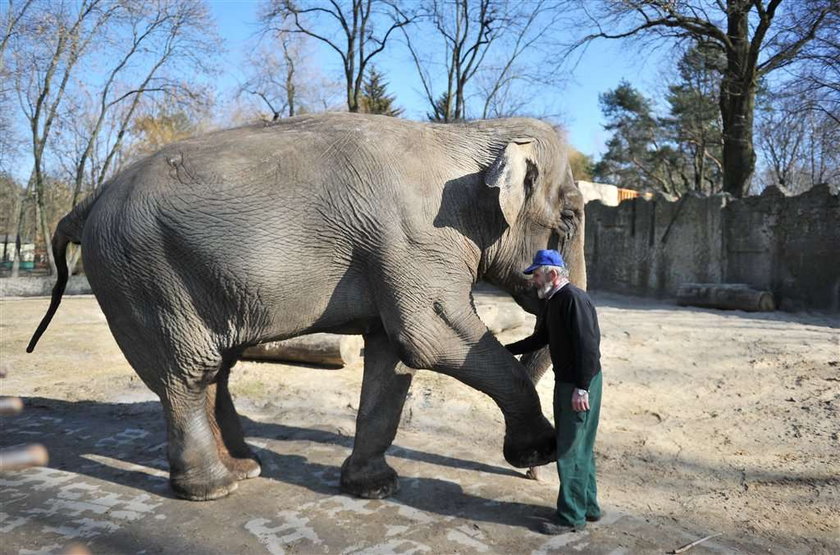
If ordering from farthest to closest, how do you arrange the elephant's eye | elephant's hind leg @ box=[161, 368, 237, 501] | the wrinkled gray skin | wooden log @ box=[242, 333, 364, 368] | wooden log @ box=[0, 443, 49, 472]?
wooden log @ box=[242, 333, 364, 368], the elephant's eye, elephant's hind leg @ box=[161, 368, 237, 501], the wrinkled gray skin, wooden log @ box=[0, 443, 49, 472]

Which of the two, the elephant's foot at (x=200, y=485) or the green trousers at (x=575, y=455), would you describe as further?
the elephant's foot at (x=200, y=485)

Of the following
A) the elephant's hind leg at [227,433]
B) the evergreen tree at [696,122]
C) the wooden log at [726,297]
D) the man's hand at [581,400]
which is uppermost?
the evergreen tree at [696,122]

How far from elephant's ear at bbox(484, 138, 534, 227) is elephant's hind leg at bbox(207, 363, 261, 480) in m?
2.02

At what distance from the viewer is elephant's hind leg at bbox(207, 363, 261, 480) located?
4.14m

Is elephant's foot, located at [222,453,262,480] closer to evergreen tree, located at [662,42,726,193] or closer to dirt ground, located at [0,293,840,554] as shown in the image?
dirt ground, located at [0,293,840,554]

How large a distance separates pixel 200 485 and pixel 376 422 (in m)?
1.07

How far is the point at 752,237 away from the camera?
13.2 m

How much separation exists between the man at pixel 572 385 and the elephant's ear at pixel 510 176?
13.1 inches

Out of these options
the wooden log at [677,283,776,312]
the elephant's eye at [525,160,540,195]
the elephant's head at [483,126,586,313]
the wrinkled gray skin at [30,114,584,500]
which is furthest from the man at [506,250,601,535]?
the wooden log at [677,283,776,312]

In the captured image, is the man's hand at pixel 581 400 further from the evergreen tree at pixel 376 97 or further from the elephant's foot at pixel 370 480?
the evergreen tree at pixel 376 97

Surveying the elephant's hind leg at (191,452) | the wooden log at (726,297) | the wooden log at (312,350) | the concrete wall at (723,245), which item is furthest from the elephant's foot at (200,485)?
the concrete wall at (723,245)

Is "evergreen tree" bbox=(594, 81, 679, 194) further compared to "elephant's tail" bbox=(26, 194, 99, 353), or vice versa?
"evergreen tree" bbox=(594, 81, 679, 194)

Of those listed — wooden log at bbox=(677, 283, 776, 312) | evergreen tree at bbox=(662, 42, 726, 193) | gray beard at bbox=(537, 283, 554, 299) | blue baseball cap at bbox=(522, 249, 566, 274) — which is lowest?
wooden log at bbox=(677, 283, 776, 312)

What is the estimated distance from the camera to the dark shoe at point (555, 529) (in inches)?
129
